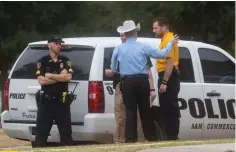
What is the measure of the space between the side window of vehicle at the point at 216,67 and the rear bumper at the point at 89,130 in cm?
186

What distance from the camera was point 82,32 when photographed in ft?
94.4

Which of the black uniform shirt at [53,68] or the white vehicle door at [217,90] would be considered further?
the white vehicle door at [217,90]

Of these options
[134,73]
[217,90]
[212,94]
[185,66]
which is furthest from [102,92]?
[217,90]

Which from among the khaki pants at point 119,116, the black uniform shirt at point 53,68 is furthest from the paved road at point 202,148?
the black uniform shirt at point 53,68

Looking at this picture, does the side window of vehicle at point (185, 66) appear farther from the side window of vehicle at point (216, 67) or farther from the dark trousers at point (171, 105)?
the dark trousers at point (171, 105)

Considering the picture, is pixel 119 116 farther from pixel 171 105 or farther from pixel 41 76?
pixel 41 76

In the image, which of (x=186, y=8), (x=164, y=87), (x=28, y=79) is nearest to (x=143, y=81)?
(x=164, y=87)

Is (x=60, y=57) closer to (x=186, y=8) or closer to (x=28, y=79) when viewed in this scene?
(x=28, y=79)

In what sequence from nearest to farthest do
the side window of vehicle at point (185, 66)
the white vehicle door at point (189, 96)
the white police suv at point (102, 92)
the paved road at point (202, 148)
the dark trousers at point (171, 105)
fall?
the paved road at point (202, 148)
the dark trousers at point (171, 105)
the white police suv at point (102, 92)
the white vehicle door at point (189, 96)
the side window of vehicle at point (185, 66)

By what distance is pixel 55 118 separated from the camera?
10.9m

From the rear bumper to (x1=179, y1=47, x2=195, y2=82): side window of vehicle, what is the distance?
1451 mm

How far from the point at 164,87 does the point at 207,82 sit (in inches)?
61.7

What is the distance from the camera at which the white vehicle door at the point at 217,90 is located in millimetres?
12078

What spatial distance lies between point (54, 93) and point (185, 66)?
2238 millimetres
